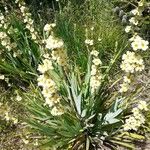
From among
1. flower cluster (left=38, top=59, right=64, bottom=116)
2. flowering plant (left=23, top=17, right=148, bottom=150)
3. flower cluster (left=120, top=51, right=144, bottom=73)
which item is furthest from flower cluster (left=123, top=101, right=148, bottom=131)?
flower cluster (left=38, top=59, right=64, bottom=116)

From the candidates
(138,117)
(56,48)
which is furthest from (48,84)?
(138,117)

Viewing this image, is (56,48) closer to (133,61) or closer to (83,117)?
(133,61)

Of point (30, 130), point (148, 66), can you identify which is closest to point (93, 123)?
point (30, 130)

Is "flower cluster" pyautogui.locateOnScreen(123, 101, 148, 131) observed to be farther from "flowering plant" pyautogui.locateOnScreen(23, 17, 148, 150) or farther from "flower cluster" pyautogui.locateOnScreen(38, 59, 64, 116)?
"flower cluster" pyautogui.locateOnScreen(38, 59, 64, 116)

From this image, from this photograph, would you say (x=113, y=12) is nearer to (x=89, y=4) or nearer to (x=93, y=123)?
(x=89, y=4)

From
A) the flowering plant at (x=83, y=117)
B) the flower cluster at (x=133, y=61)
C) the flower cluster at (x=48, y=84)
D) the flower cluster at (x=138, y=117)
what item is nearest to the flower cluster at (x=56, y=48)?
the flower cluster at (x=48, y=84)

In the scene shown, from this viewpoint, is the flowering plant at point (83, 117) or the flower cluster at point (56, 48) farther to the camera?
the flowering plant at point (83, 117)

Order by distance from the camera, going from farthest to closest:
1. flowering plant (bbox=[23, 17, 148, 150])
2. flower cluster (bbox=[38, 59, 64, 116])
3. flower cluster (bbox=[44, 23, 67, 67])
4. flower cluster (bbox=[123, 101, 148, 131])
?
flowering plant (bbox=[23, 17, 148, 150]) → flower cluster (bbox=[123, 101, 148, 131]) → flower cluster (bbox=[44, 23, 67, 67]) → flower cluster (bbox=[38, 59, 64, 116])

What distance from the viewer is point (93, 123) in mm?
3990

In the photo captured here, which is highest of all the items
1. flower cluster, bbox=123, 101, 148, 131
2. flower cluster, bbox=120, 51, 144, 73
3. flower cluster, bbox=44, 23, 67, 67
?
flower cluster, bbox=44, 23, 67, 67

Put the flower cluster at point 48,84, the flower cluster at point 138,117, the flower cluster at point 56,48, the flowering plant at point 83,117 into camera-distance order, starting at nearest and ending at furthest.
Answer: the flower cluster at point 48,84 → the flower cluster at point 56,48 → the flower cluster at point 138,117 → the flowering plant at point 83,117

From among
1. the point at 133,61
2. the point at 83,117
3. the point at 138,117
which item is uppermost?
the point at 133,61

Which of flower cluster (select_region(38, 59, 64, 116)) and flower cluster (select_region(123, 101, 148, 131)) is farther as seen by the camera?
flower cluster (select_region(123, 101, 148, 131))

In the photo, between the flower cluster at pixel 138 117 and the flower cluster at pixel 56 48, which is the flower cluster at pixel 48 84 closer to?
the flower cluster at pixel 56 48
